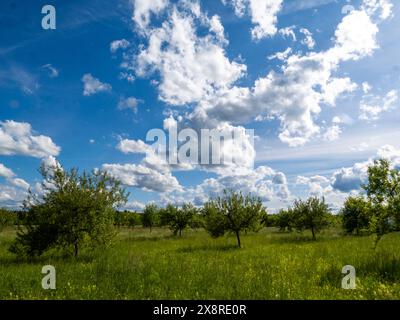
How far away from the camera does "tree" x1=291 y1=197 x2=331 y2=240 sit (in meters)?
42.0

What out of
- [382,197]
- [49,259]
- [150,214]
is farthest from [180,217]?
[382,197]

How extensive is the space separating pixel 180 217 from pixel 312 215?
70.0 ft

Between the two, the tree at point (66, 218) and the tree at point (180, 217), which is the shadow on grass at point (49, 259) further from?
the tree at point (180, 217)

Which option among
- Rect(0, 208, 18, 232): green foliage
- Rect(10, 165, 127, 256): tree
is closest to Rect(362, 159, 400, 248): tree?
Rect(10, 165, 127, 256): tree

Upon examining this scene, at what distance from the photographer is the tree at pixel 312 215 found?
42031mm

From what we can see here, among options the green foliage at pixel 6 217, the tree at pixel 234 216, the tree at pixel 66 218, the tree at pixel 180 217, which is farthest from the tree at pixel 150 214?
the tree at pixel 66 218

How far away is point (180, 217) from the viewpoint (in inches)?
2072

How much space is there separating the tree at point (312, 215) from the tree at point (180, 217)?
57.9ft

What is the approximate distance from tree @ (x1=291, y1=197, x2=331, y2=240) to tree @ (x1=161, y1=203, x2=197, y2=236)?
17.6 m

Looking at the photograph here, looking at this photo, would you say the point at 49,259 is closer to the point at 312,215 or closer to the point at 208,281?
the point at 208,281
